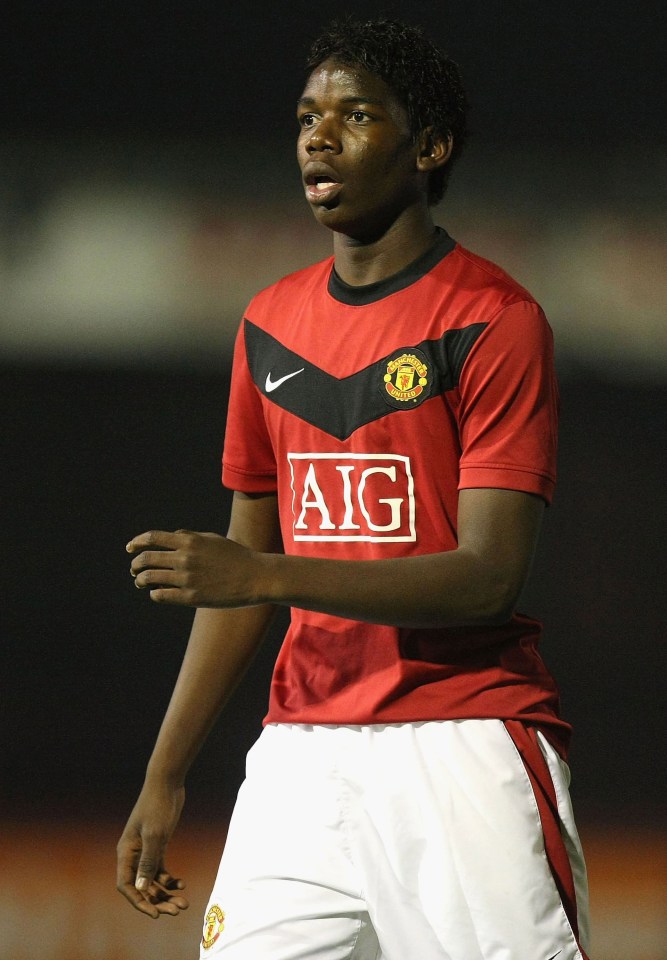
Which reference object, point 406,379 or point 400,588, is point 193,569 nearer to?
point 400,588

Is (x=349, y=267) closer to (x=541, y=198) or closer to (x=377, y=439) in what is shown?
(x=377, y=439)

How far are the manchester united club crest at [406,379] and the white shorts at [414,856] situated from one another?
13.0 inches

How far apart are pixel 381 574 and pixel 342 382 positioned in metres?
0.27

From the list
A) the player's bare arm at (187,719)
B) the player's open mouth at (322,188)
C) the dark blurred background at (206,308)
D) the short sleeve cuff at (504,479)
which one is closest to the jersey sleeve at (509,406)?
the short sleeve cuff at (504,479)

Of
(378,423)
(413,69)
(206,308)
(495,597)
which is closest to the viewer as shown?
(495,597)

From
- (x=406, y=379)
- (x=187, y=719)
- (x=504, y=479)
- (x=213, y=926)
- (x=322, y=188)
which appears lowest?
(x=213, y=926)

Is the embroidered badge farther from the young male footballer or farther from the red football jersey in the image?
the red football jersey

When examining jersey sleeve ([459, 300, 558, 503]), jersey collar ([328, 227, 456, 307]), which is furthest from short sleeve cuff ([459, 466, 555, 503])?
jersey collar ([328, 227, 456, 307])

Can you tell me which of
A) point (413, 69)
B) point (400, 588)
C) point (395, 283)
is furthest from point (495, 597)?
point (413, 69)

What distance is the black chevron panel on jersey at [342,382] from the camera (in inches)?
54.8

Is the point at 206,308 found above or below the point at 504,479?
above

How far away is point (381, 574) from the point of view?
4.16 ft

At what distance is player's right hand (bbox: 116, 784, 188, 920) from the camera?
4.99ft

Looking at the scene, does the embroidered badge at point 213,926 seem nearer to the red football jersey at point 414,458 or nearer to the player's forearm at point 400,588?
the red football jersey at point 414,458
